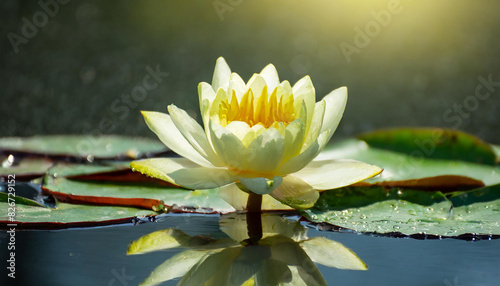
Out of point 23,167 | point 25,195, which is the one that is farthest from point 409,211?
point 23,167

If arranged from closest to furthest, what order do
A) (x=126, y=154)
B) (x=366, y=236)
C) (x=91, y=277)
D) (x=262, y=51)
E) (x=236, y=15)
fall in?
1. (x=91, y=277)
2. (x=366, y=236)
3. (x=126, y=154)
4. (x=262, y=51)
5. (x=236, y=15)

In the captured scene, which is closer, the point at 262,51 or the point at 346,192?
the point at 346,192

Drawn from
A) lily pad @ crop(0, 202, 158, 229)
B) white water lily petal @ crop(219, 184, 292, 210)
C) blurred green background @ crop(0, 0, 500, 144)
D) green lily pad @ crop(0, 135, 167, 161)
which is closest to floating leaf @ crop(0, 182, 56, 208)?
lily pad @ crop(0, 202, 158, 229)

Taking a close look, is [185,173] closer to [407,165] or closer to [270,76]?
[270,76]

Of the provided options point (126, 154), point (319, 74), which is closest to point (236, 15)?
point (319, 74)

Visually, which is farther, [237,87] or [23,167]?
[23,167]

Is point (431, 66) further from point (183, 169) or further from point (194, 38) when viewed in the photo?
point (183, 169)

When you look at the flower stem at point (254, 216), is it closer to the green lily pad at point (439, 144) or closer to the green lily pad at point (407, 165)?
the green lily pad at point (407, 165)
